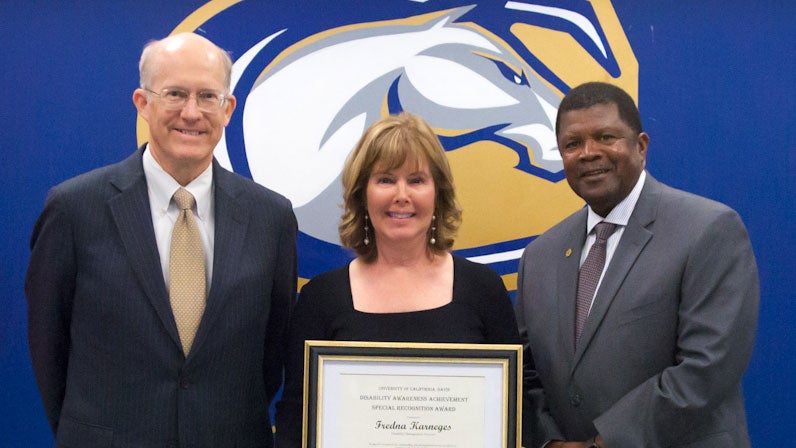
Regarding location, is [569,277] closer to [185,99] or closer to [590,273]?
[590,273]

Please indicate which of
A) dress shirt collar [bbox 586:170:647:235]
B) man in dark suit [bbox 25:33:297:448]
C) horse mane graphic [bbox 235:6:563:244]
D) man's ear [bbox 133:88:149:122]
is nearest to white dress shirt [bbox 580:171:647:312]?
dress shirt collar [bbox 586:170:647:235]

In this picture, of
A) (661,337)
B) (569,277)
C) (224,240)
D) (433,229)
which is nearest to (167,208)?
(224,240)

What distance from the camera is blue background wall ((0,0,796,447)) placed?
307 centimetres

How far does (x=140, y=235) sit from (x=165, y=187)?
16 centimetres

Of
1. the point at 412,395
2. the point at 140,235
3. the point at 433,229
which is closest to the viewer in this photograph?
the point at 412,395

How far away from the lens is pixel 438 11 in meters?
3.09

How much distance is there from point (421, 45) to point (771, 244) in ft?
5.23

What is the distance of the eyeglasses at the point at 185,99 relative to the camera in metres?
2.13

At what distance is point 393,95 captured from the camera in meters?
3.11

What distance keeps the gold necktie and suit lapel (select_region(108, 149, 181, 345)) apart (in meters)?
0.03

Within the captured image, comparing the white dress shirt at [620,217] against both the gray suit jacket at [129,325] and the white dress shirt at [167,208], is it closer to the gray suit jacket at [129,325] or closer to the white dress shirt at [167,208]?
the gray suit jacket at [129,325]

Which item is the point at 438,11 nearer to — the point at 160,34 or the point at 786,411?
the point at 160,34

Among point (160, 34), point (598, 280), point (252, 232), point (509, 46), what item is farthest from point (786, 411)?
point (160, 34)

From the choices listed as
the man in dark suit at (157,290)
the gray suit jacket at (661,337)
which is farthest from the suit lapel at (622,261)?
the man in dark suit at (157,290)
